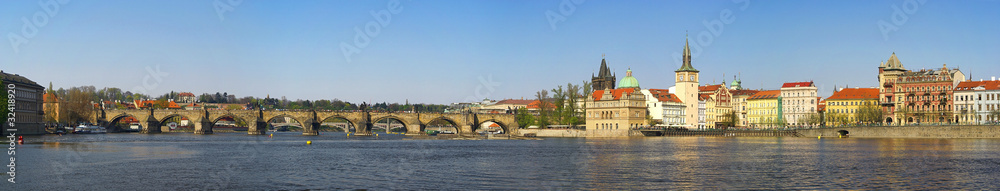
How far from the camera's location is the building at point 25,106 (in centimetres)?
9188

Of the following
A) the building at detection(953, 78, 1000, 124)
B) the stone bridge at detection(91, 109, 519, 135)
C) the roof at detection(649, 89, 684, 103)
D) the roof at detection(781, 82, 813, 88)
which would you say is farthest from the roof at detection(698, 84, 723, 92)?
the building at detection(953, 78, 1000, 124)

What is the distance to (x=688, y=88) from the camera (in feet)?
490

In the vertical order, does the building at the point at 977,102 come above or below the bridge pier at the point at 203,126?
above

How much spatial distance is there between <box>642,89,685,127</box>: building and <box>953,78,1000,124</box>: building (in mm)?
40736

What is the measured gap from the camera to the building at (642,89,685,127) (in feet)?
472

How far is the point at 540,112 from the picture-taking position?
14425cm

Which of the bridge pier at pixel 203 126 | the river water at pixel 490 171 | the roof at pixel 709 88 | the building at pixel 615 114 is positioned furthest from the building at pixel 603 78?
the river water at pixel 490 171

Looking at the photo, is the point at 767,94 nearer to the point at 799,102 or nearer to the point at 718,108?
the point at 799,102

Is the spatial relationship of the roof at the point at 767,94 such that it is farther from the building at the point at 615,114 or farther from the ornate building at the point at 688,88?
the building at the point at 615,114

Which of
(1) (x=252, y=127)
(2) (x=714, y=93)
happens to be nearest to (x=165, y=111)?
(1) (x=252, y=127)

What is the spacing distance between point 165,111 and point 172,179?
102m

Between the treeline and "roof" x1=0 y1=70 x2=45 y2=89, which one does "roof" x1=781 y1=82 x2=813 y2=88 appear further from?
"roof" x1=0 y1=70 x2=45 y2=89

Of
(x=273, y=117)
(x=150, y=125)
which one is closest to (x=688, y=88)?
(x=273, y=117)

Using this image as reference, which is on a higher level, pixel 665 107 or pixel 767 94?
pixel 767 94
